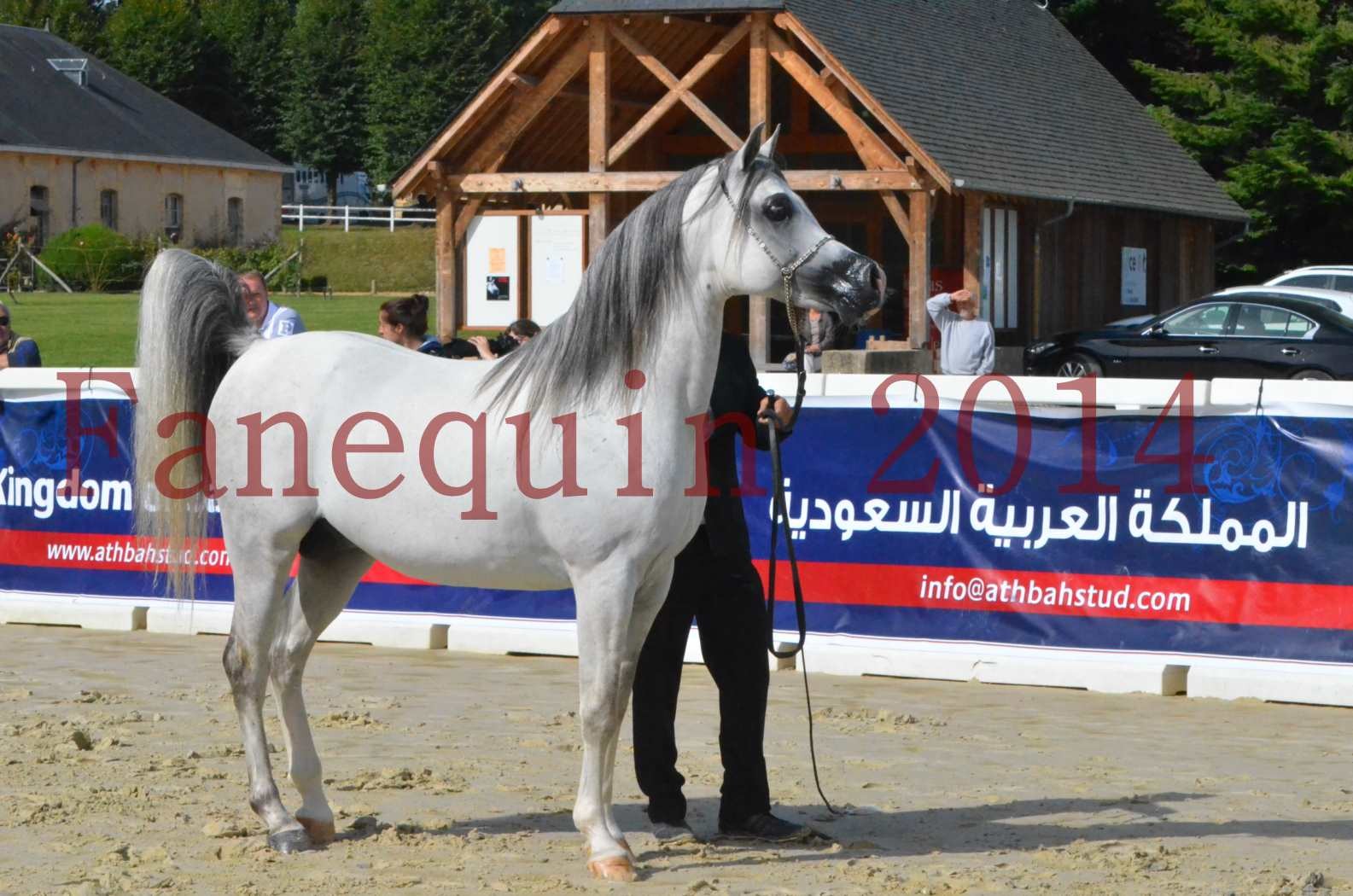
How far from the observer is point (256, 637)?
20.0 feet

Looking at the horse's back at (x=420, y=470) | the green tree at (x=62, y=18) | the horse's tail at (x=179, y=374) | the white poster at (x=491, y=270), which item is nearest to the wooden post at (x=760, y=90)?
the white poster at (x=491, y=270)

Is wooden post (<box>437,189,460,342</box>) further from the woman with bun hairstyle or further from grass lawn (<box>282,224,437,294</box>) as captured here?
grass lawn (<box>282,224,437,294</box>)

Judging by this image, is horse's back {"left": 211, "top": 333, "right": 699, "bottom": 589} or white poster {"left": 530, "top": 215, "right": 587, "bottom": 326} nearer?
horse's back {"left": 211, "top": 333, "right": 699, "bottom": 589}

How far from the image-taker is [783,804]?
6.73 meters

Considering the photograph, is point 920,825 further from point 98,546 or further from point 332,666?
point 98,546

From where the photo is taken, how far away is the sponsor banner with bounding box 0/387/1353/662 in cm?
891

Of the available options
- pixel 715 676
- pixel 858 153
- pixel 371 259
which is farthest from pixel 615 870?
pixel 371 259

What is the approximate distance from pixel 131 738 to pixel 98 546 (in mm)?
3915

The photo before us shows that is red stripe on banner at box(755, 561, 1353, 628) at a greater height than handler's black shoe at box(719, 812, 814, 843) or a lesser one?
greater

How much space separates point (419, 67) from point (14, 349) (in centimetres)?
6057

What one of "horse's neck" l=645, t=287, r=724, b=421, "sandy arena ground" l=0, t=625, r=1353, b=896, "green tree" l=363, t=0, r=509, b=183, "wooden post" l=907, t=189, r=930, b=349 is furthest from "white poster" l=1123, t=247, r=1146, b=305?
"green tree" l=363, t=0, r=509, b=183

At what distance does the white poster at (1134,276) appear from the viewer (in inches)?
1241

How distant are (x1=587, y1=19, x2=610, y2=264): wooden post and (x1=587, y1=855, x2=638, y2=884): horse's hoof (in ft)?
62.6

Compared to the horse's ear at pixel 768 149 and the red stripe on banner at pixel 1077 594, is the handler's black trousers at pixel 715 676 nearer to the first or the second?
the horse's ear at pixel 768 149
